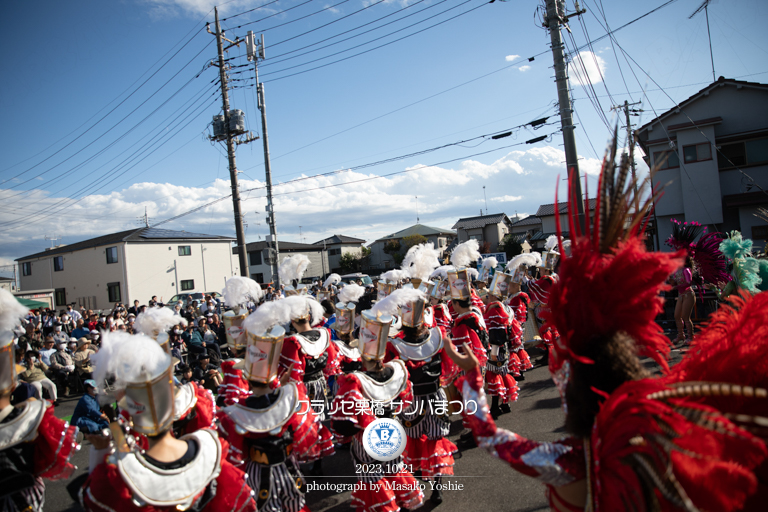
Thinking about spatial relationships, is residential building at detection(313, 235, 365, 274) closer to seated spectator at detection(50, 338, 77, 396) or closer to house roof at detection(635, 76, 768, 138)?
house roof at detection(635, 76, 768, 138)

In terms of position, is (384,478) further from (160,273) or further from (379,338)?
(160,273)

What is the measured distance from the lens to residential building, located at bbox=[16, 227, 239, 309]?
2961 centimetres

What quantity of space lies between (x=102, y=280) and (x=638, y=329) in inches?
1437

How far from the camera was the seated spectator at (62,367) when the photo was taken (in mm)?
10219

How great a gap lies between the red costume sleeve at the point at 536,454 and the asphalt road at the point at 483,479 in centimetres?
227

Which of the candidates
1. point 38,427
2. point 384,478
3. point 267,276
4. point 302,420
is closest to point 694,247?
point 384,478

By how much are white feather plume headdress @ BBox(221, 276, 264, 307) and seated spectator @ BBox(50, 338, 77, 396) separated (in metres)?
6.97

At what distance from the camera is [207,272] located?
34.3 meters

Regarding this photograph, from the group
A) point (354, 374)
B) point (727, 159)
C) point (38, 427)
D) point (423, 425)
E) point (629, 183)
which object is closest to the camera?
point (629, 183)

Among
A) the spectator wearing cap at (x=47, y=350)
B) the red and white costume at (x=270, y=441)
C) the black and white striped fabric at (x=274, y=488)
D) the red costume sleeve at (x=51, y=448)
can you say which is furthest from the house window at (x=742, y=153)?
the spectator wearing cap at (x=47, y=350)

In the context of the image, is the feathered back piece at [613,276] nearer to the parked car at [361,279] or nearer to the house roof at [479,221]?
the parked car at [361,279]

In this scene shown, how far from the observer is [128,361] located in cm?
225

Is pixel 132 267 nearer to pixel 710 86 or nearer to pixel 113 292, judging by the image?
pixel 113 292

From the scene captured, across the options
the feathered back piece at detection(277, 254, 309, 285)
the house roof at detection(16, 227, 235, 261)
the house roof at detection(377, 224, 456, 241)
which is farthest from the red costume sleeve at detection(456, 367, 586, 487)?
the house roof at detection(377, 224, 456, 241)
